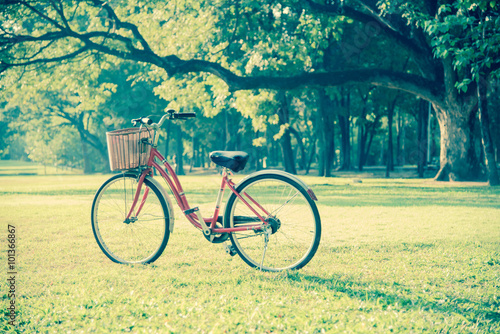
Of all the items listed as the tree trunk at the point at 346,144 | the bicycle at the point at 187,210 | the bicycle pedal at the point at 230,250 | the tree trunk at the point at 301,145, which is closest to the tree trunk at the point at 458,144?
the bicycle at the point at 187,210

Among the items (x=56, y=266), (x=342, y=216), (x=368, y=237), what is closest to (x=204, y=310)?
(x=56, y=266)

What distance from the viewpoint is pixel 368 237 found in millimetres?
6375

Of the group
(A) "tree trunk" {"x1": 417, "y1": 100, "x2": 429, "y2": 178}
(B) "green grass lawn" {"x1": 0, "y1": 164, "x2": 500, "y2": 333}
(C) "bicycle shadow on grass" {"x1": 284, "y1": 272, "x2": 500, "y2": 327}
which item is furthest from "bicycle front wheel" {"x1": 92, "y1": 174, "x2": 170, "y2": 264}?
(A) "tree trunk" {"x1": 417, "y1": 100, "x2": 429, "y2": 178}

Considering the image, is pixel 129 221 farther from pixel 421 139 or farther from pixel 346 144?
pixel 346 144

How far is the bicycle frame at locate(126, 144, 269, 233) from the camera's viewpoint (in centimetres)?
439

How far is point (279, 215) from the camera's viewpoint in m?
4.43

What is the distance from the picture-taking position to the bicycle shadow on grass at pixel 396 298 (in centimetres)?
329

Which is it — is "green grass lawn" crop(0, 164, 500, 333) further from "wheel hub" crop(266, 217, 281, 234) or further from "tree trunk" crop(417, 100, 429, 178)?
"tree trunk" crop(417, 100, 429, 178)

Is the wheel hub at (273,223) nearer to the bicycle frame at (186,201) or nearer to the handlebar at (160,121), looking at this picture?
the bicycle frame at (186,201)

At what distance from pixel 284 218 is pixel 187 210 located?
953mm

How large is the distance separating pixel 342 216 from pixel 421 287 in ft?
15.1

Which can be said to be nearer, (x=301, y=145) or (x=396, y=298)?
(x=396, y=298)

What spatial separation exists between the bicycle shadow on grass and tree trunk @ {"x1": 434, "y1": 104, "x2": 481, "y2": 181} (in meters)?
13.4

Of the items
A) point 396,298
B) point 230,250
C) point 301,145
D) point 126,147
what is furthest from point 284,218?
point 301,145
